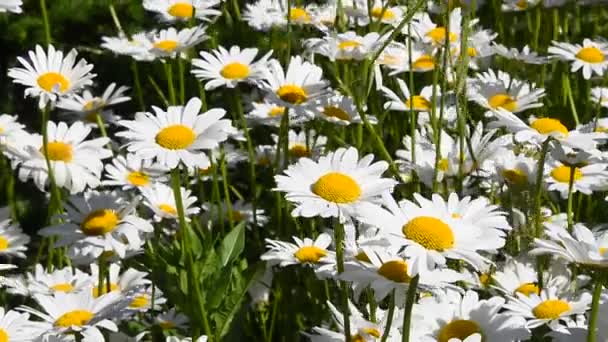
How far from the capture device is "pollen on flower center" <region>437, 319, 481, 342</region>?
1661 millimetres

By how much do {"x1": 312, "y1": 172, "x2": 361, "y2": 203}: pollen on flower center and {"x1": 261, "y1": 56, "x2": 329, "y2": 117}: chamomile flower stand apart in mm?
614

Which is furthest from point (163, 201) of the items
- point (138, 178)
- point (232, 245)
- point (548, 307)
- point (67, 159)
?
point (548, 307)

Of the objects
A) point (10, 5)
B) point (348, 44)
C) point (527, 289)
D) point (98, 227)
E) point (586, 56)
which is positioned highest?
point (10, 5)

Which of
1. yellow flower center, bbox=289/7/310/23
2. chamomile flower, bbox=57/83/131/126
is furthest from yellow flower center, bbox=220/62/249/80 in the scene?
yellow flower center, bbox=289/7/310/23

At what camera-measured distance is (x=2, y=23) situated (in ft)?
11.4

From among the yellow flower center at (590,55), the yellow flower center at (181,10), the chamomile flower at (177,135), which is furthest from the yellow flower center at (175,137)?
the yellow flower center at (590,55)

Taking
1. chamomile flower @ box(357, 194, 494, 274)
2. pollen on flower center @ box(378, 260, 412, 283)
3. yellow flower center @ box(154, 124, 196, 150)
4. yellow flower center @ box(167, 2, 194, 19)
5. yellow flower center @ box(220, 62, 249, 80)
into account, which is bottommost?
pollen on flower center @ box(378, 260, 412, 283)

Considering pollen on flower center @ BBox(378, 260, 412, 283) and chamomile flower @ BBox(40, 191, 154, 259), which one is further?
chamomile flower @ BBox(40, 191, 154, 259)

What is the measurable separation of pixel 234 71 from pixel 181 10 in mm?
406

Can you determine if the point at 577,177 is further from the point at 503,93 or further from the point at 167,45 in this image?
the point at 167,45

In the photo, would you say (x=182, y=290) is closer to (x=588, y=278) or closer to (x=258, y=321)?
(x=258, y=321)

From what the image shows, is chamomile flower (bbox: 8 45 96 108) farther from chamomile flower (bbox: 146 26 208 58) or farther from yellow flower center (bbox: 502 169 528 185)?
yellow flower center (bbox: 502 169 528 185)

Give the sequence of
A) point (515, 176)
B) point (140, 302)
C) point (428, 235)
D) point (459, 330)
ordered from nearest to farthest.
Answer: point (428, 235), point (459, 330), point (515, 176), point (140, 302)

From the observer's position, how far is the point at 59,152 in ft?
7.71
